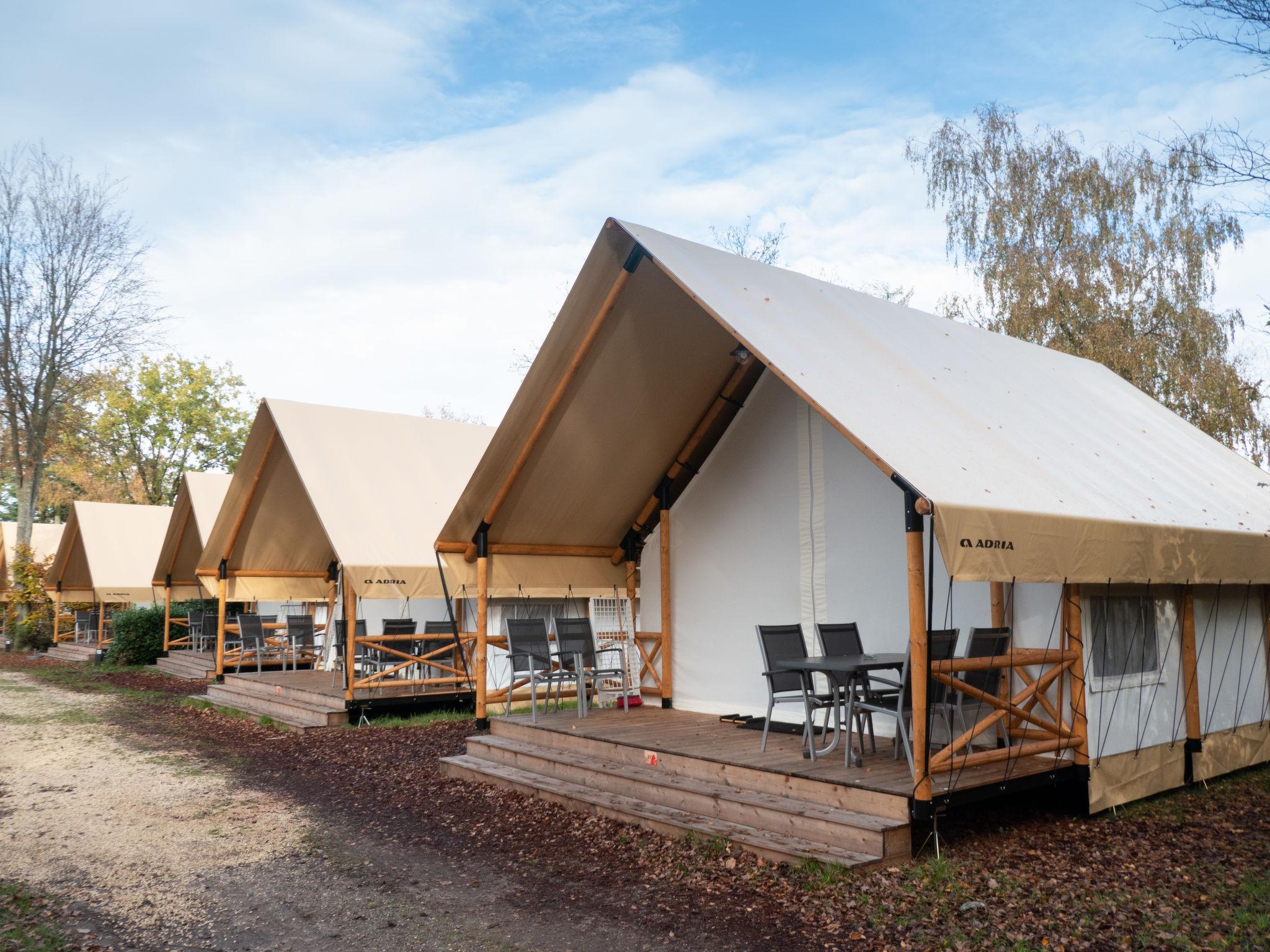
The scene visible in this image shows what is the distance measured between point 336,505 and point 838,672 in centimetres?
675

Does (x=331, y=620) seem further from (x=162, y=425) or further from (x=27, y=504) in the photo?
(x=162, y=425)

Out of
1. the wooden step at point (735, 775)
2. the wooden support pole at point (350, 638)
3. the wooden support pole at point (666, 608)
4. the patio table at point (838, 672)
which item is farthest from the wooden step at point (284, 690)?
the patio table at point (838, 672)

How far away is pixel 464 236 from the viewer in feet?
57.6

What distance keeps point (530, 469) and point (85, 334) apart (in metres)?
19.3

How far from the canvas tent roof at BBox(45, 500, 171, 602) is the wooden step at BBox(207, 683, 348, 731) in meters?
7.03

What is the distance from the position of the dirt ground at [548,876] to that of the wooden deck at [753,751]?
38 cm

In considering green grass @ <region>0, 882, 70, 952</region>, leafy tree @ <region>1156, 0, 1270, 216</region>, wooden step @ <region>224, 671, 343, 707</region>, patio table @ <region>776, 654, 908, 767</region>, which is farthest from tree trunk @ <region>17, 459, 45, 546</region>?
leafy tree @ <region>1156, 0, 1270, 216</region>

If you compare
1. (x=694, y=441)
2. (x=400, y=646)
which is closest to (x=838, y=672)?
(x=694, y=441)

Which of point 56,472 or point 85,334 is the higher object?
point 85,334

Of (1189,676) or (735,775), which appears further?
(1189,676)

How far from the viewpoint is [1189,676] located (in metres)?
6.90

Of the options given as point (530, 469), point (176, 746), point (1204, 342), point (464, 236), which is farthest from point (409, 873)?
point (1204, 342)

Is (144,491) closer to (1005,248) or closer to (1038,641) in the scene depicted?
(1005,248)

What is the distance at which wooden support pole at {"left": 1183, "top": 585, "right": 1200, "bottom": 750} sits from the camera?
22.5 feet
